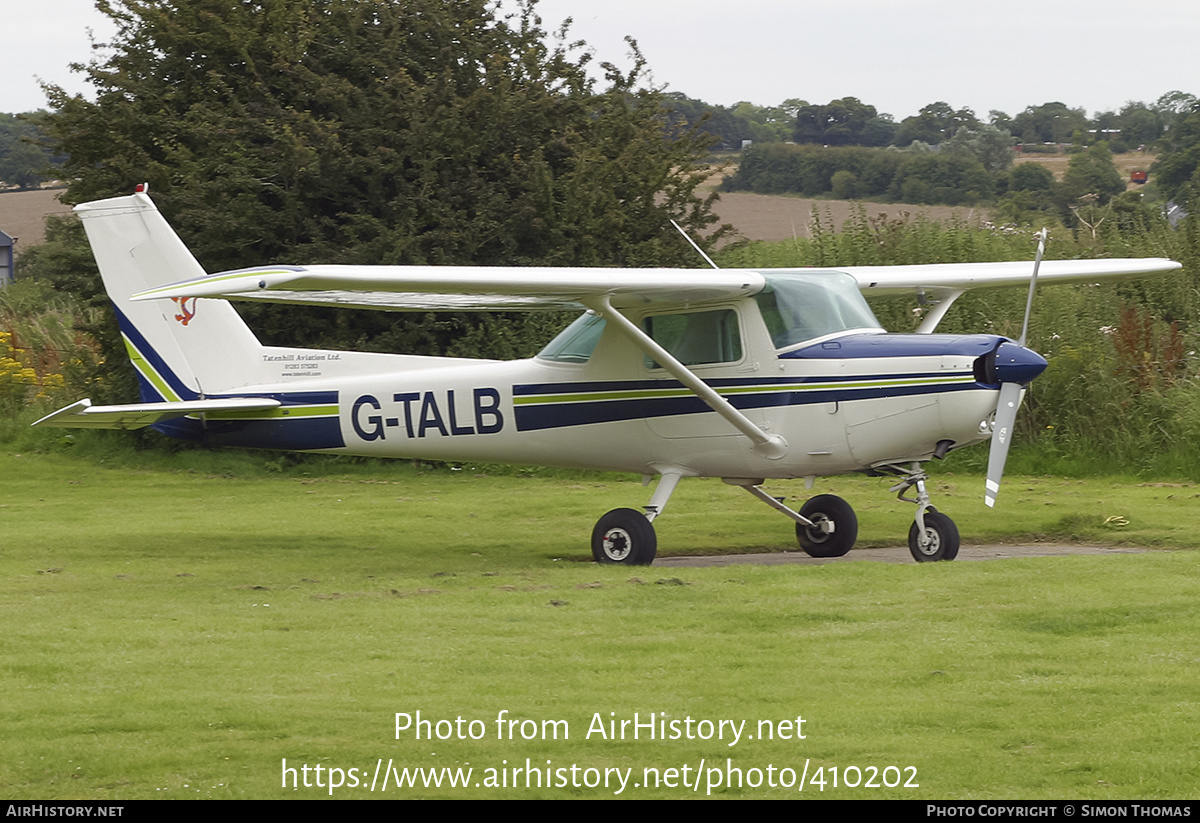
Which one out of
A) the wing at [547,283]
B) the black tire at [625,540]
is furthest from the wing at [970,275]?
the black tire at [625,540]

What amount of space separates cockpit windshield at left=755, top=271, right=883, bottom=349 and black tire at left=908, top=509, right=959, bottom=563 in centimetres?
161

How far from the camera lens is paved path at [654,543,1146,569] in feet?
37.1

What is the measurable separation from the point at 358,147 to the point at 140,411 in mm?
8620

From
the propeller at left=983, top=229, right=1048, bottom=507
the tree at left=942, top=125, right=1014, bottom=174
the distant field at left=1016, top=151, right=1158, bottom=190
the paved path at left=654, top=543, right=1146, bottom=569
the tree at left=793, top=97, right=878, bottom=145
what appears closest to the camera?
the propeller at left=983, top=229, right=1048, bottom=507

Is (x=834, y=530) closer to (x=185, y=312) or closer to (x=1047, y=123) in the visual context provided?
(x=185, y=312)

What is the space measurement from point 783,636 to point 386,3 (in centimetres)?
1470

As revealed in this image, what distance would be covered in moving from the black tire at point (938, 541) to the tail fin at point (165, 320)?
6069 millimetres

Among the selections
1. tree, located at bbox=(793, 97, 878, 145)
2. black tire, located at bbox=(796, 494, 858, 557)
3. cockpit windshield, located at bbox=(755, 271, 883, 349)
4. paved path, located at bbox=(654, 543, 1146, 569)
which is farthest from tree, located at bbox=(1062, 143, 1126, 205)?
cockpit windshield, located at bbox=(755, 271, 883, 349)

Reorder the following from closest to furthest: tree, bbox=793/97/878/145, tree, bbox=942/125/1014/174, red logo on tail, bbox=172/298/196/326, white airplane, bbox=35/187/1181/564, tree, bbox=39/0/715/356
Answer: white airplane, bbox=35/187/1181/564, red logo on tail, bbox=172/298/196/326, tree, bbox=39/0/715/356, tree, bbox=942/125/1014/174, tree, bbox=793/97/878/145

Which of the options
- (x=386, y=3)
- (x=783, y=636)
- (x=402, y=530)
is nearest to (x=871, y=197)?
(x=386, y=3)

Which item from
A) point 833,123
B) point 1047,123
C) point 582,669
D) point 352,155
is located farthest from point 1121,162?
point 582,669

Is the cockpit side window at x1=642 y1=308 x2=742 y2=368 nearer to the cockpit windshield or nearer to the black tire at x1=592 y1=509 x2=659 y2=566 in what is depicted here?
the cockpit windshield

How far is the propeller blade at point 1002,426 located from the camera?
9.88 meters

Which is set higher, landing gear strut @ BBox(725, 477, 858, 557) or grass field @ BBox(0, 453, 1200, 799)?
grass field @ BBox(0, 453, 1200, 799)
